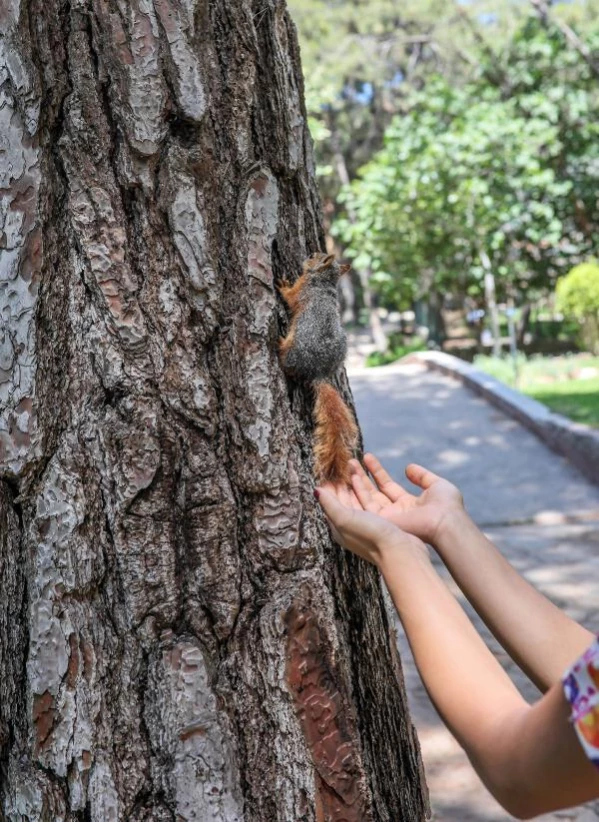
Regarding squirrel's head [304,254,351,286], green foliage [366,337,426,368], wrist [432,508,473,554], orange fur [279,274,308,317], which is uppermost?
squirrel's head [304,254,351,286]

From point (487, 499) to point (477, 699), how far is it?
5224 millimetres

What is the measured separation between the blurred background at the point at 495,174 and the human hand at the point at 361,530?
984cm

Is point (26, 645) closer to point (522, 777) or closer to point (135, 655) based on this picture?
point (135, 655)

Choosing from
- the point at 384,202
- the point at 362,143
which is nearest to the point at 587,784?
the point at 384,202

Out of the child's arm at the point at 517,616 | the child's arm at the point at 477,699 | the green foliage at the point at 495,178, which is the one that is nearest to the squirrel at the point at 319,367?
the child's arm at the point at 477,699

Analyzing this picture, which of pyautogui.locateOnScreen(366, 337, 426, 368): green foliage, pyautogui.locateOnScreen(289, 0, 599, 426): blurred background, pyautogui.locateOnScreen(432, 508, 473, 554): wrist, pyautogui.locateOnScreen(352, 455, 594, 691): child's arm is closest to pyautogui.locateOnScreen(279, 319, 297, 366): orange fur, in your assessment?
pyautogui.locateOnScreen(352, 455, 594, 691): child's arm

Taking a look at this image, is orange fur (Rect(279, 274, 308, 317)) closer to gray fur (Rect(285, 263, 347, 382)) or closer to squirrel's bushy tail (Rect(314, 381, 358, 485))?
gray fur (Rect(285, 263, 347, 382))

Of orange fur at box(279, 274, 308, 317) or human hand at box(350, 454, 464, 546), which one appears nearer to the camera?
human hand at box(350, 454, 464, 546)

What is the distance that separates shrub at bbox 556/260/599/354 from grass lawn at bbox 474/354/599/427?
370 millimetres

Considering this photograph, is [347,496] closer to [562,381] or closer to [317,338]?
[317,338]

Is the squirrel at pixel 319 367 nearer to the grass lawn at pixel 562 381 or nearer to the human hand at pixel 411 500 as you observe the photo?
the human hand at pixel 411 500

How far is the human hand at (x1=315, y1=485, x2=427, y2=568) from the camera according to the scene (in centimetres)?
118

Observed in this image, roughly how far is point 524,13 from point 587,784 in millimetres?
13832

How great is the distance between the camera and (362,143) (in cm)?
2283
